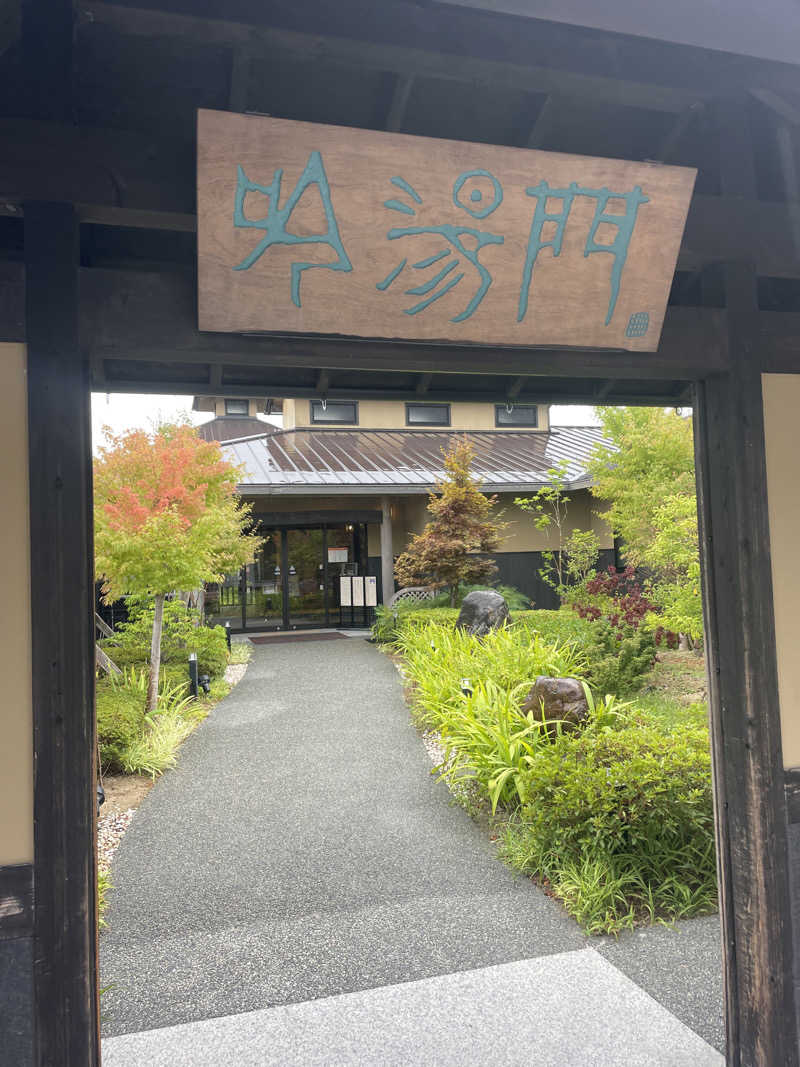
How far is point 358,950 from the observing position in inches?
129

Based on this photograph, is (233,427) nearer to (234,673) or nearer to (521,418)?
(521,418)

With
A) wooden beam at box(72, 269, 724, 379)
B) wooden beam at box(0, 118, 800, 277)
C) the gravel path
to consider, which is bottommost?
the gravel path

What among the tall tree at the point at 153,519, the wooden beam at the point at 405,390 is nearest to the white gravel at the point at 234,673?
the tall tree at the point at 153,519

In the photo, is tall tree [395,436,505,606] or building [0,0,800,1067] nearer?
building [0,0,800,1067]

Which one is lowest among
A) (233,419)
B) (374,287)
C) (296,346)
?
(296,346)

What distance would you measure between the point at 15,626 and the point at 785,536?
8.25 ft

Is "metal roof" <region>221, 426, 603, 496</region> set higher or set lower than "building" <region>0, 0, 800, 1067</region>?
higher

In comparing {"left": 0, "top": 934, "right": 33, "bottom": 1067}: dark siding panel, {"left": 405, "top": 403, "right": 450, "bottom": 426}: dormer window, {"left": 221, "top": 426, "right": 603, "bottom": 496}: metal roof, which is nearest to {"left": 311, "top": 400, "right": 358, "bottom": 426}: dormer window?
{"left": 221, "top": 426, "right": 603, "bottom": 496}: metal roof

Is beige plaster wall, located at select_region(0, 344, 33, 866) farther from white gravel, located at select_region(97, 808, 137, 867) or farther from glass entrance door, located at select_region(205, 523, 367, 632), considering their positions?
glass entrance door, located at select_region(205, 523, 367, 632)

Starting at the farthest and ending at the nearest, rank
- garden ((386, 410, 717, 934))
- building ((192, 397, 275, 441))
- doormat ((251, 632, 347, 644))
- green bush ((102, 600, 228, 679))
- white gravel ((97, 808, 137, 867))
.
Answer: building ((192, 397, 275, 441)) < doormat ((251, 632, 347, 644)) < green bush ((102, 600, 228, 679)) < white gravel ((97, 808, 137, 867)) < garden ((386, 410, 717, 934))

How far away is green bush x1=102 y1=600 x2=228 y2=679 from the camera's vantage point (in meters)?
8.52

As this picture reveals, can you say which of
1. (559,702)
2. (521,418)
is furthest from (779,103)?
(521,418)

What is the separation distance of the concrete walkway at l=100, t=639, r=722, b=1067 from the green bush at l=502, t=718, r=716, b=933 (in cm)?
18

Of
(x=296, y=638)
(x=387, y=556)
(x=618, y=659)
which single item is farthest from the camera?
(x=387, y=556)
